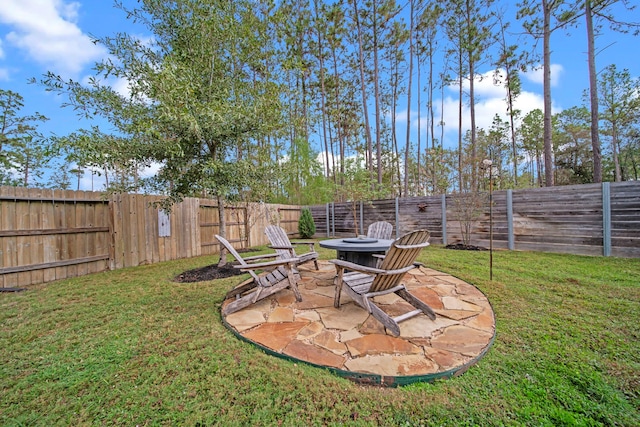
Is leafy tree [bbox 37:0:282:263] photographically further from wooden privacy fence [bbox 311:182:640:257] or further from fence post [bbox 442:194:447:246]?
fence post [bbox 442:194:447:246]

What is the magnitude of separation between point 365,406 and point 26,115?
969cm

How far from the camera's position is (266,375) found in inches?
64.4

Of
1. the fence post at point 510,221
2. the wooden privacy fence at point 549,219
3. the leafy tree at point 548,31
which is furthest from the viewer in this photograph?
the leafy tree at point 548,31

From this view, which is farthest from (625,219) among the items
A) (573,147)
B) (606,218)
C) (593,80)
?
(573,147)

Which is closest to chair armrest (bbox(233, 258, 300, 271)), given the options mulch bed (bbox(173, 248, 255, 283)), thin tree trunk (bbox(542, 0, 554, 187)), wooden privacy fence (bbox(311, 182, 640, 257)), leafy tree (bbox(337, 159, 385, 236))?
mulch bed (bbox(173, 248, 255, 283))

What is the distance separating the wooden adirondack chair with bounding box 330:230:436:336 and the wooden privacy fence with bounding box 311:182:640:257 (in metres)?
1.89

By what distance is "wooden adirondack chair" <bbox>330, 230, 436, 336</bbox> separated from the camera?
7.06ft

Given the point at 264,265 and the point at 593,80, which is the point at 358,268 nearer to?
the point at 264,265

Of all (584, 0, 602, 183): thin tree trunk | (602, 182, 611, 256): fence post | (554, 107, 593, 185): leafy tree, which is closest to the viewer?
(602, 182, 611, 256): fence post

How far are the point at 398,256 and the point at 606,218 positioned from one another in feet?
17.8

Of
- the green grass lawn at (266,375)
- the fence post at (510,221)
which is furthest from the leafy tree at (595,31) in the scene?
the green grass lawn at (266,375)

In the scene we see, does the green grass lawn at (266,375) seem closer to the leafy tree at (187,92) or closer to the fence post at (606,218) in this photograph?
the leafy tree at (187,92)

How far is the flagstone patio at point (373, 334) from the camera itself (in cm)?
167

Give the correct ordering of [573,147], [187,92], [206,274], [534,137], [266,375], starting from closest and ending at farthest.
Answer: [266,375] < [187,92] < [206,274] < [573,147] < [534,137]
